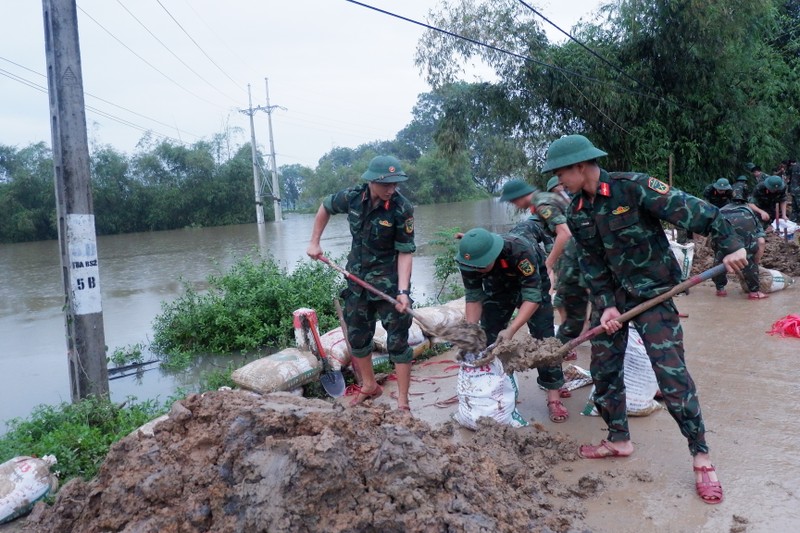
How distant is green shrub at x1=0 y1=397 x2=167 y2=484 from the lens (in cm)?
346

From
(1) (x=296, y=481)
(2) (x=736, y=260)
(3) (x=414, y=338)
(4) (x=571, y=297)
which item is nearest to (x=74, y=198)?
(3) (x=414, y=338)

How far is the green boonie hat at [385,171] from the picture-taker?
151 inches

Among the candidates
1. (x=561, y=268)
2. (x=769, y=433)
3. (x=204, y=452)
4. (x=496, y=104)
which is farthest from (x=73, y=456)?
(x=496, y=104)

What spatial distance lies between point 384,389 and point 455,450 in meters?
2.12

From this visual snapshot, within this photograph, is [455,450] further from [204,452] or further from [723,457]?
[723,457]

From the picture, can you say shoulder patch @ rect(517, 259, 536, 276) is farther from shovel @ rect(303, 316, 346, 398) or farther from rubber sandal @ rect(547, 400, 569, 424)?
shovel @ rect(303, 316, 346, 398)

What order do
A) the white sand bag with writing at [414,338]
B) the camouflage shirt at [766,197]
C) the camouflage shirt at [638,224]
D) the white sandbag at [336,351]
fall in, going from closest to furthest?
the camouflage shirt at [638,224] < the white sandbag at [336,351] < the white sand bag with writing at [414,338] < the camouflage shirt at [766,197]

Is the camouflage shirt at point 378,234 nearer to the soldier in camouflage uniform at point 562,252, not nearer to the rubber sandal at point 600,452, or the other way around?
the soldier in camouflage uniform at point 562,252

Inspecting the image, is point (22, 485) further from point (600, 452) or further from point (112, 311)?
point (112, 311)

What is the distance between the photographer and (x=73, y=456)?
3.46 m

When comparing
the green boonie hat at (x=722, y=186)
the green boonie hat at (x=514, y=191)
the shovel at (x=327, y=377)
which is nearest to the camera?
the green boonie hat at (x=514, y=191)

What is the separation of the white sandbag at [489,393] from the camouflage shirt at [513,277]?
472 mm

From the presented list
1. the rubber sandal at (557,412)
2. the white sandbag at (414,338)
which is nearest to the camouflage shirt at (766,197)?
the white sandbag at (414,338)

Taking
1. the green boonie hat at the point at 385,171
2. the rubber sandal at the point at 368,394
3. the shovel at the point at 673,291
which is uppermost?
the green boonie hat at the point at 385,171
